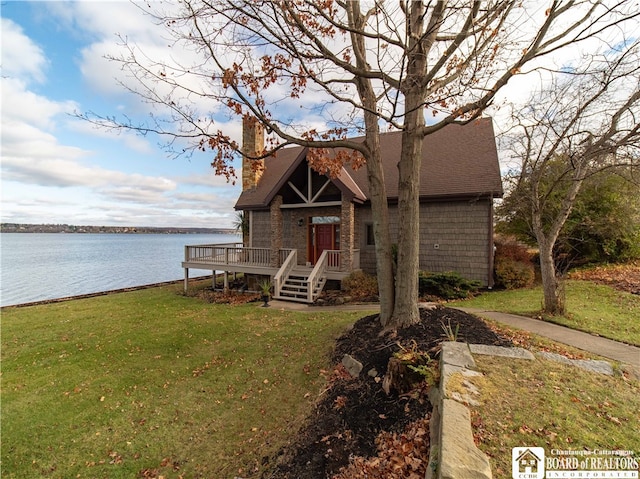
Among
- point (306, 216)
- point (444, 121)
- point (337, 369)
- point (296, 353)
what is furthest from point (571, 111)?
point (306, 216)

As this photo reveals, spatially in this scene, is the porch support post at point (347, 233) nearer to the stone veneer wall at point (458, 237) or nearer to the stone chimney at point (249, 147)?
the stone veneer wall at point (458, 237)

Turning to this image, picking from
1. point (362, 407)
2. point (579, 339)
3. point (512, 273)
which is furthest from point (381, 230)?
point (512, 273)

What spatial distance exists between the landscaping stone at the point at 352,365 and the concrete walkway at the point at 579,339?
3864 mm

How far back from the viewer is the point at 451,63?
18.4 feet

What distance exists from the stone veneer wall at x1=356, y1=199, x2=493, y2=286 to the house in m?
0.03

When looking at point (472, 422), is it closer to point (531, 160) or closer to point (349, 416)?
point (349, 416)

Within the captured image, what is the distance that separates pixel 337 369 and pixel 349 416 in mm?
1451

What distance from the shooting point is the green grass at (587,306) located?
6582mm

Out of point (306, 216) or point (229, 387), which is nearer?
point (229, 387)

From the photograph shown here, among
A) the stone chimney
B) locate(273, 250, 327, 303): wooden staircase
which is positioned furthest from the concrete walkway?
the stone chimney

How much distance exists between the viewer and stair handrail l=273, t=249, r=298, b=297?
1252 cm

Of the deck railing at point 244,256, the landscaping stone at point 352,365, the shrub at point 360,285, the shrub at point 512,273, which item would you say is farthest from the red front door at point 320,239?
the landscaping stone at point 352,365

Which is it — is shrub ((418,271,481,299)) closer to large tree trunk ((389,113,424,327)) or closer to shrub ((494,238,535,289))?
shrub ((494,238,535,289))

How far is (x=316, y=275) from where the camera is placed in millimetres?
12430
